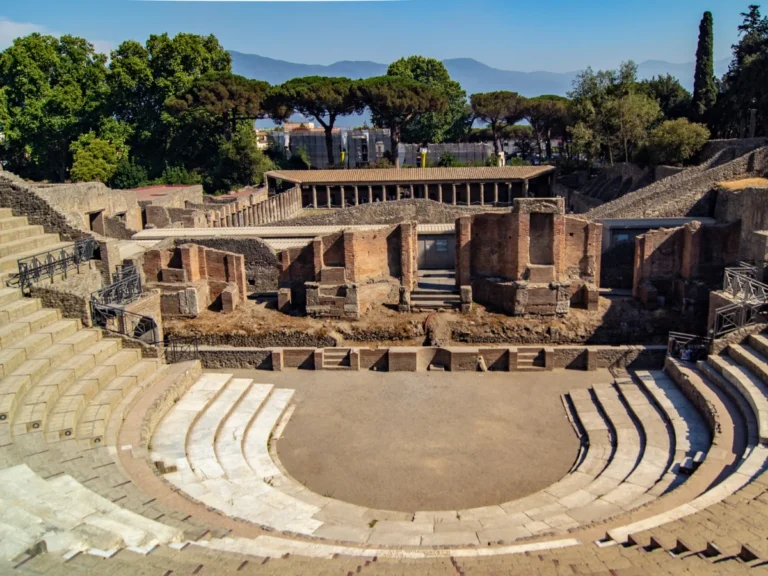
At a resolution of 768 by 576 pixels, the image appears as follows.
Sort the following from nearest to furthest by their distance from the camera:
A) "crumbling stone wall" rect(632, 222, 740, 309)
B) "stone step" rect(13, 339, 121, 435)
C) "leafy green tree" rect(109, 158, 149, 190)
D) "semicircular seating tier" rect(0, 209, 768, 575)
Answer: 1. "semicircular seating tier" rect(0, 209, 768, 575)
2. "stone step" rect(13, 339, 121, 435)
3. "crumbling stone wall" rect(632, 222, 740, 309)
4. "leafy green tree" rect(109, 158, 149, 190)

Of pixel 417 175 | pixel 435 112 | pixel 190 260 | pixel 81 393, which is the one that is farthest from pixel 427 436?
pixel 435 112

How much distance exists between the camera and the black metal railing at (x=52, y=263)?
55.5 feet

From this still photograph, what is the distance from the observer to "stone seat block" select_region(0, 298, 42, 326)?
15.5 metres

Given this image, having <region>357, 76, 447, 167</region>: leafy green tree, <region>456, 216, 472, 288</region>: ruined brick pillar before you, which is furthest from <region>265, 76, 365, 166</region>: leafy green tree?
<region>456, 216, 472, 288</region>: ruined brick pillar

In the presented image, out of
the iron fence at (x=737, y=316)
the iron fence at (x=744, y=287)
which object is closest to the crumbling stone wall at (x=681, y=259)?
the iron fence at (x=744, y=287)

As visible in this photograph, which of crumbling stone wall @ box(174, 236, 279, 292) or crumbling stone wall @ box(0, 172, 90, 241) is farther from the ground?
crumbling stone wall @ box(0, 172, 90, 241)

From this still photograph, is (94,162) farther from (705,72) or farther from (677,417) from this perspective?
(677,417)

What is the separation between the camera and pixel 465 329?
20.9m

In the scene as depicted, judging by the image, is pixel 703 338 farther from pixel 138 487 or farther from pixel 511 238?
pixel 138 487

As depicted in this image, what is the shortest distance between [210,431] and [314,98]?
4030 cm

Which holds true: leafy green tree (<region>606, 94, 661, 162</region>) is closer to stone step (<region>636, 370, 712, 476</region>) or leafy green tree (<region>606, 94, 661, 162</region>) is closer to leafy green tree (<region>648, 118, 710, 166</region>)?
leafy green tree (<region>648, 118, 710, 166</region>)

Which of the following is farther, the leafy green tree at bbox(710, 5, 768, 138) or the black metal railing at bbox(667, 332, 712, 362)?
the leafy green tree at bbox(710, 5, 768, 138)

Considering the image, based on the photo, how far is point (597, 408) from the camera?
1656 centimetres

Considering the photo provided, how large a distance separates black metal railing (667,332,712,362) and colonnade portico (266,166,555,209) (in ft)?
92.0
